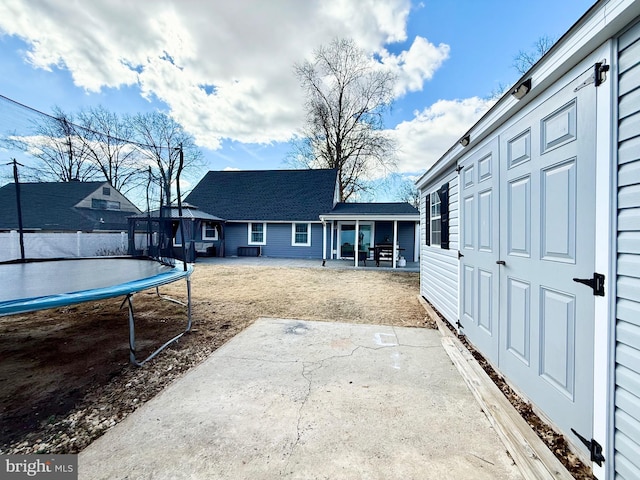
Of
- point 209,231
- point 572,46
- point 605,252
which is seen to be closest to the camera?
point 605,252

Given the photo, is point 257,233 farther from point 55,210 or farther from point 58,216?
point 55,210

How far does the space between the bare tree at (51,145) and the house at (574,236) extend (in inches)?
236

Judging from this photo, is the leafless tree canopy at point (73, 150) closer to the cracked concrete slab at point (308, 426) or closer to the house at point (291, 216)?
the cracked concrete slab at point (308, 426)

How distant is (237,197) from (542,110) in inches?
655

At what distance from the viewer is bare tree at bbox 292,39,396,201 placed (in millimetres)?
19438

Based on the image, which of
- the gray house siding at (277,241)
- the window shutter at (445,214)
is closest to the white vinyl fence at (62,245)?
the gray house siding at (277,241)

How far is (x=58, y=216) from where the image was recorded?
6.93 m

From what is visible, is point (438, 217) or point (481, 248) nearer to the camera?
point (481, 248)

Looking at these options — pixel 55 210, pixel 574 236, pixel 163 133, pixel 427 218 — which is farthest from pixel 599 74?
pixel 163 133

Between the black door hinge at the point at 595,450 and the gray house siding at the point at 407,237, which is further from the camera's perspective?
the gray house siding at the point at 407,237

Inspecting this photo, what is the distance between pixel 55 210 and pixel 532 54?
20006 millimetres

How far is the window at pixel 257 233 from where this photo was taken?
607 inches

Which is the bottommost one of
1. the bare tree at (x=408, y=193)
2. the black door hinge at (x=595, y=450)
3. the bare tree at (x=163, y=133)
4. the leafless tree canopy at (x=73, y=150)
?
the black door hinge at (x=595, y=450)

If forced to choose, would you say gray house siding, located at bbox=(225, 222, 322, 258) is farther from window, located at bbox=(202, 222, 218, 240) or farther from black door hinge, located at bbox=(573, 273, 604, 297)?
black door hinge, located at bbox=(573, 273, 604, 297)
